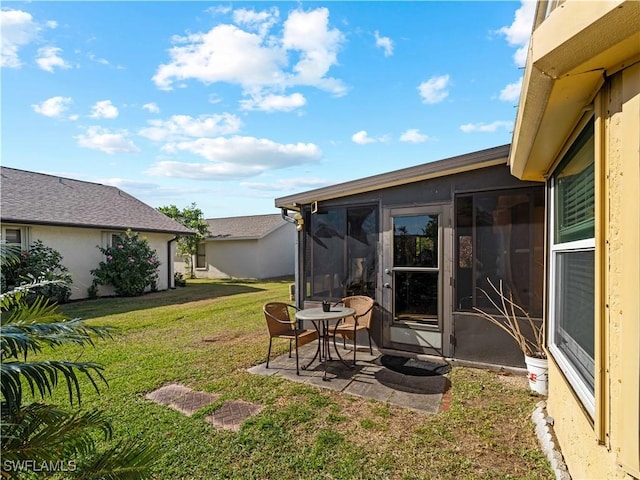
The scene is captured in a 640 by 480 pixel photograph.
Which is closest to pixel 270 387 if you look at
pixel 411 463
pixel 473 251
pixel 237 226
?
pixel 411 463

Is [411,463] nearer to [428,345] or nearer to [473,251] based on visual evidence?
[428,345]

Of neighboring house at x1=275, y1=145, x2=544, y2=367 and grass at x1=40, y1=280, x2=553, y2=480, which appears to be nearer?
grass at x1=40, y1=280, x2=553, y2=480

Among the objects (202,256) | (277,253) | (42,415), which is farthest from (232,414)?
(202,256)

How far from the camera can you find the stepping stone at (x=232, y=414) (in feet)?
10.9

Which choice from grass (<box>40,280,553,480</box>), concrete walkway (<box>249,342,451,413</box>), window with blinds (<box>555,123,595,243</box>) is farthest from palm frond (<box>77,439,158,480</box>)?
concrete walkway (<box>249,342,451,413</box>)

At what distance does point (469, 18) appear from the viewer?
231 inches

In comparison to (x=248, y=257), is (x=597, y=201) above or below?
above

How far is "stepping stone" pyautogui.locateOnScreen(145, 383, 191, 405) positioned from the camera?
12.8ft

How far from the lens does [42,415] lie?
1.60 metres

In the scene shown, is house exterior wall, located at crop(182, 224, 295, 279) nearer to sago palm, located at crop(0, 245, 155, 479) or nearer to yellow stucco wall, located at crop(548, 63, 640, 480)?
sago palm, located at crop(0, 245, 155, 479)

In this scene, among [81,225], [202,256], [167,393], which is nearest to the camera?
[167,393]

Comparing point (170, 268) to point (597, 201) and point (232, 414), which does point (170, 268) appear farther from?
point (597, 201)

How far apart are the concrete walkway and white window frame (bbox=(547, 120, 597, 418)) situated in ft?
4.53

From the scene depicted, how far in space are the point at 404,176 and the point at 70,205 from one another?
Result: 13.5 m
